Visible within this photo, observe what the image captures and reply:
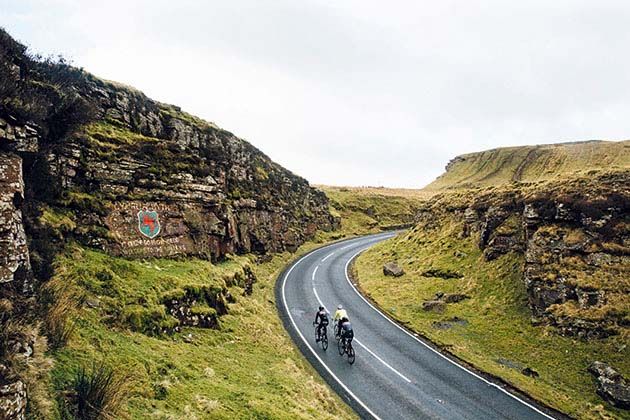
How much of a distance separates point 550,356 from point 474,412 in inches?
275

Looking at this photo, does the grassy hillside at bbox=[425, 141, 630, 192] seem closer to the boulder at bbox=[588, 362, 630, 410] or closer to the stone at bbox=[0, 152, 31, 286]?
the boulder at bbox=[588, 362, 630, 410]

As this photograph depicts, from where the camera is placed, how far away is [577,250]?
22.4 m

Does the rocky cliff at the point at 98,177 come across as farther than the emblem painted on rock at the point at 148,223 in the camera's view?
No

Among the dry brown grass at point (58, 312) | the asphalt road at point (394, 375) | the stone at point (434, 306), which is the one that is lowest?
the asphalt road at point (394, 375)

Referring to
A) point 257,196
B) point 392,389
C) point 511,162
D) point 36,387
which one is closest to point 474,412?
point 392,389

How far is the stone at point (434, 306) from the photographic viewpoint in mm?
25473

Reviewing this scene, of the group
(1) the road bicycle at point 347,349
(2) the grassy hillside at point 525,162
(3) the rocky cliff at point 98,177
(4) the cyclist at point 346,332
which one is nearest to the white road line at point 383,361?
(1) the road bicycle at point 347,349

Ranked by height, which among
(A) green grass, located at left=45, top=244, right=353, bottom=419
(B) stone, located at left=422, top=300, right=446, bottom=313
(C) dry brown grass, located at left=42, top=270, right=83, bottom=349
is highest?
(C) dry brown grass, located at left=42, top=270, right=83, bottom=349

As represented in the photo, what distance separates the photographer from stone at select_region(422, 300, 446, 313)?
83.6 ft

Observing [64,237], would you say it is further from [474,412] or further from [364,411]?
Result: [474,412]

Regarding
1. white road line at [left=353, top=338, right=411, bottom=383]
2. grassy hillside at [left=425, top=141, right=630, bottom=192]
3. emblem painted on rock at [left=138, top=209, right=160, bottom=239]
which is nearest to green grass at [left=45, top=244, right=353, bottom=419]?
emblem painted on rock at [left=138, top=209, right=160, bottom=239]

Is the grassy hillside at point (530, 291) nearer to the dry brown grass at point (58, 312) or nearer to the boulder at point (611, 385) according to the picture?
the boulder at point (611, 385)

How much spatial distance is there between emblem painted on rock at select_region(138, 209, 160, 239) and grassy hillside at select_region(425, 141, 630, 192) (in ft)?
190

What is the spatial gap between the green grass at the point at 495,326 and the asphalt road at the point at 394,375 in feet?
3.80
